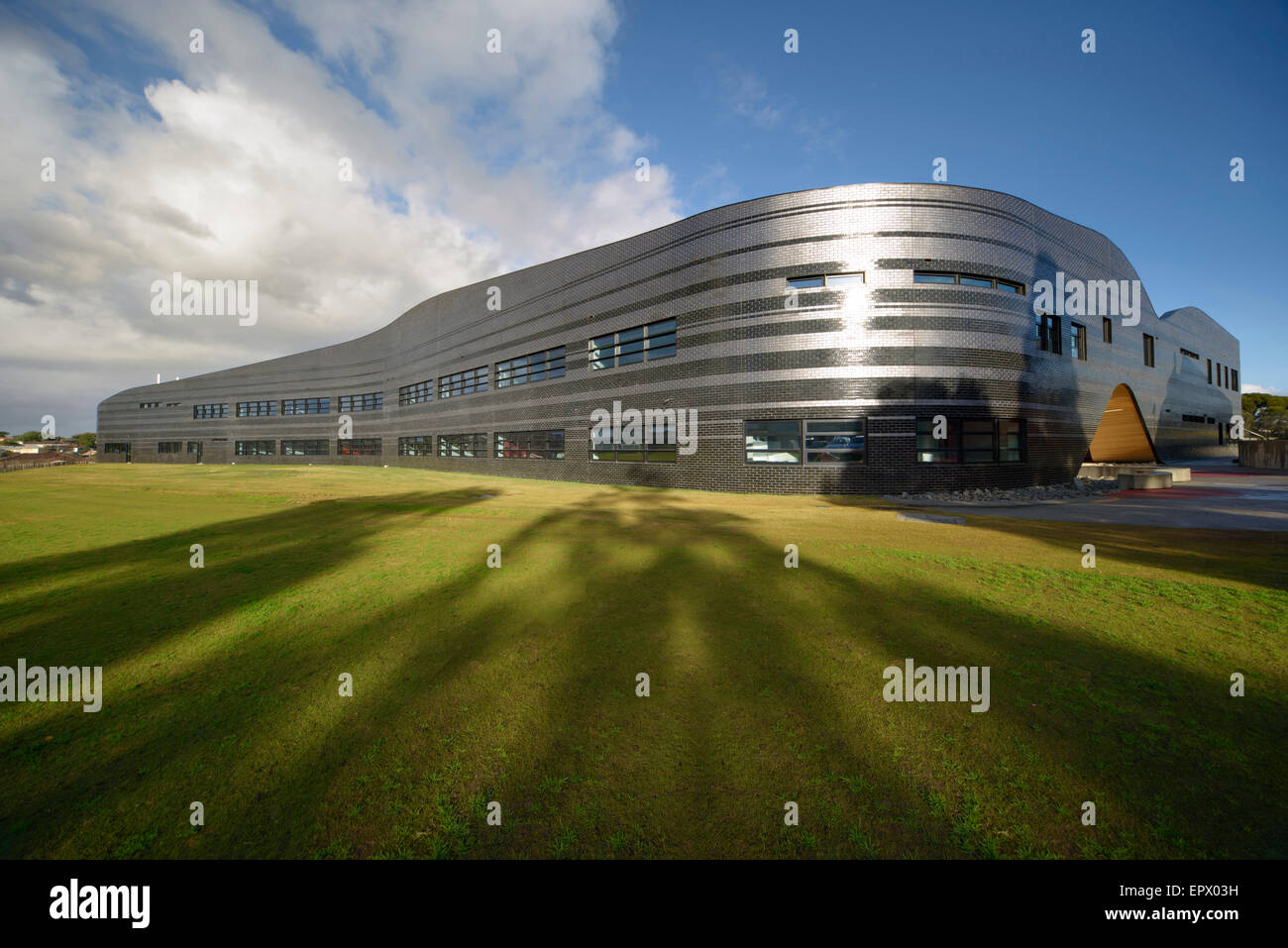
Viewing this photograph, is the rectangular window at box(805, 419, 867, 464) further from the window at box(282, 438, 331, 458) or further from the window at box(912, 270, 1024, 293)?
the window at box(282, 438, 331, 458)

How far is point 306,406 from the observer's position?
49.7 metres

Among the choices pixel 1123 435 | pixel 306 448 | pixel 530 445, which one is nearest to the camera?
pixel 1123 435

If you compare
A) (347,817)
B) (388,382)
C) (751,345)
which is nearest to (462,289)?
(388,382)

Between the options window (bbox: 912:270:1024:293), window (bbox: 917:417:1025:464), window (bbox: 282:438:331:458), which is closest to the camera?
window (bbox: 917:417:1025:464)

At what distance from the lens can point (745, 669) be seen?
12.0ft

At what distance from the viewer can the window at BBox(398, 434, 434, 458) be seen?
122 feet

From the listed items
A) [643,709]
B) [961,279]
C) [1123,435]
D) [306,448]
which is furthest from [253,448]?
[1123,435]

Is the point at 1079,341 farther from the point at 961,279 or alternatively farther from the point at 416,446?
the point at 416,446

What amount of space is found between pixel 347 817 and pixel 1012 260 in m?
25.0

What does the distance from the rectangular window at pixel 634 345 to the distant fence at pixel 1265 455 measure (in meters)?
36.7

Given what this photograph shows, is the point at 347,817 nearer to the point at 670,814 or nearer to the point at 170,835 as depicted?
the point at 170,835

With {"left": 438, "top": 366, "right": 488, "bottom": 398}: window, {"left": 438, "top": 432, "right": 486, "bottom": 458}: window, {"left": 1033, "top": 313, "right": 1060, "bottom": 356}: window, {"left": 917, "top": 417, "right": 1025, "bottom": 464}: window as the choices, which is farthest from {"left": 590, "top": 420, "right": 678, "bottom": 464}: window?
{"left": 1033, "top": 313, "right": 1060, "bottom": 356}: window

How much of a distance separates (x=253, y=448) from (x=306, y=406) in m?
10.1

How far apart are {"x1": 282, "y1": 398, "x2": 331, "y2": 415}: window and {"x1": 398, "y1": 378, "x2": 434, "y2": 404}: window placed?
13.2 m
